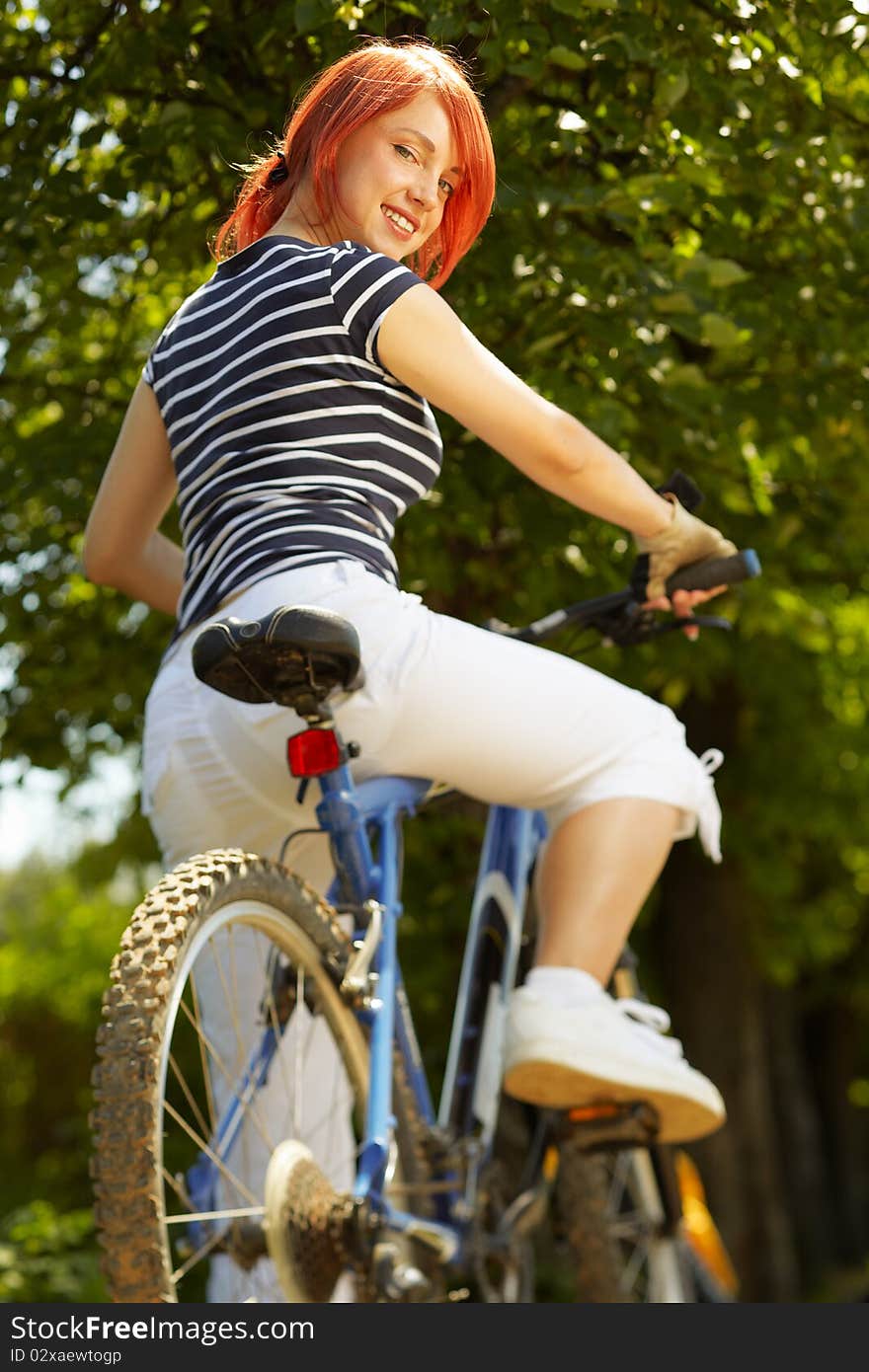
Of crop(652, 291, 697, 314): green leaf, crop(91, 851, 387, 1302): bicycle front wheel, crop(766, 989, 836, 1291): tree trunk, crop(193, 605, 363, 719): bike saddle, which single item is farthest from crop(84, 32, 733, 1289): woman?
crop(766, 989, 836, 1291): tree trunk

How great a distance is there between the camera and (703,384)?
157 inches

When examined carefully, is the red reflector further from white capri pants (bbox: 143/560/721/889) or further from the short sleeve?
the short sleeve

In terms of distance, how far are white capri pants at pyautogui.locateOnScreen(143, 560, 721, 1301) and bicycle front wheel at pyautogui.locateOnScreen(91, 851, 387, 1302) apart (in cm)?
1

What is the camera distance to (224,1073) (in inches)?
101

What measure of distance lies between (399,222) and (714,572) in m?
0.81

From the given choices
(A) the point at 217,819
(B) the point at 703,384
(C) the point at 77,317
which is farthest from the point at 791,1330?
(C) the point at 77,317

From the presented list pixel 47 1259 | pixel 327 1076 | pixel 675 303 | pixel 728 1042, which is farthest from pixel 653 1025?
pixel 728 1042

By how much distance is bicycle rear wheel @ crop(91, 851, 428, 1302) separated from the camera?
1.95 meters

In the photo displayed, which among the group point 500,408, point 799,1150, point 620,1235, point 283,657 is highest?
point 500,408

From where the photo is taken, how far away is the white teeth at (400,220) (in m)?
2.69

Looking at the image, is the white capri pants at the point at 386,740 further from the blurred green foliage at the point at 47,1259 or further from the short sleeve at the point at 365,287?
the blurred green foliage at the point at 47,1259

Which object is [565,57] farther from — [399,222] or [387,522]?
[387,522]

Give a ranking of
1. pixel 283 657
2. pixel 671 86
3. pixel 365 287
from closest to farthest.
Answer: pixel 283 657, pixel 365 287, pixel 671 86

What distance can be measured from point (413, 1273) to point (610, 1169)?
1.31 meters
